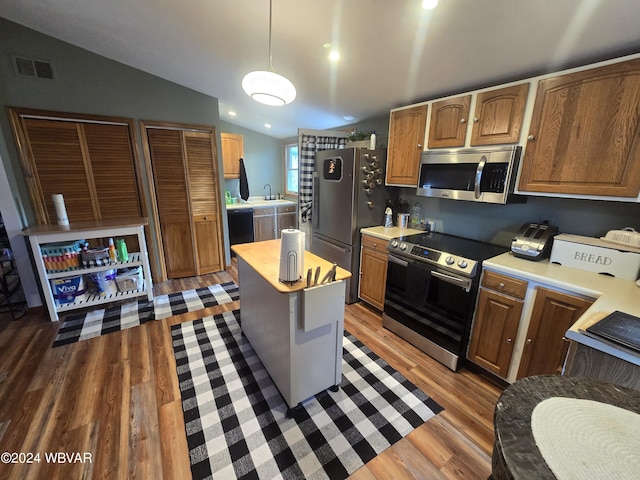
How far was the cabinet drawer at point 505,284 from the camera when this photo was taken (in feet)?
5.45

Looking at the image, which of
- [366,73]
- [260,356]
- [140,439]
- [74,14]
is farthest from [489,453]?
[74,14]

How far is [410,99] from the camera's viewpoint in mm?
2510

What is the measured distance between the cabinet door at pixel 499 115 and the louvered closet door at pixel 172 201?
10.9 feet

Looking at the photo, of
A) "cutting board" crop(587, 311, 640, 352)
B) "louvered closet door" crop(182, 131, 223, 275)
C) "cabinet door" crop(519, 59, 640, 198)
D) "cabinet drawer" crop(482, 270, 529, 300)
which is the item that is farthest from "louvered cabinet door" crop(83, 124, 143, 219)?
"cutting board" crop(587, 311, 640, 352)

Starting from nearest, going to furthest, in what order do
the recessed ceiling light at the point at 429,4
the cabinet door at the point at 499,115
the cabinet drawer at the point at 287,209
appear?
the recessed ceiling light at the point at 429,4
the cabinet door at the point at 499,115
the cabinet drawer at the point at 287,209

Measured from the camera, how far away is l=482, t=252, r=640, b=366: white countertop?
3.42 ft

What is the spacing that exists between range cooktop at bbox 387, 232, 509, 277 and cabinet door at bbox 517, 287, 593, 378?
0.41 metres

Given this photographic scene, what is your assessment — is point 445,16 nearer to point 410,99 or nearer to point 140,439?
point 410,99

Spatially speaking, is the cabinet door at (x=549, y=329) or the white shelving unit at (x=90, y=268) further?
the white shelving unit at (x=90, y=268)

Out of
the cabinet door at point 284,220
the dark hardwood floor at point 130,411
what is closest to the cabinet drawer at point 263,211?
the cabinet door at point 284,220

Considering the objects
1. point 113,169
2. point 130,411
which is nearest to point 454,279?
point 130,411

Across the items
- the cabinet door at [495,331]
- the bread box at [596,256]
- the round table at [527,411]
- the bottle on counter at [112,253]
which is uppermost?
the bread box at [596,256]

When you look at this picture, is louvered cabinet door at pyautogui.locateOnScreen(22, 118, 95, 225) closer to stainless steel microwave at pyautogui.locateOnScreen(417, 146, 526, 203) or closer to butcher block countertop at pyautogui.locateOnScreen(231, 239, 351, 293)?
butcher block countertop at pyautogui.locateOnScreen(231, 239, 351, 293)

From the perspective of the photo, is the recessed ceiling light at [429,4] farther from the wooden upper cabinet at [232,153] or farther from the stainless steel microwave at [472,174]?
the wooden upper cabinet at [232,153]
